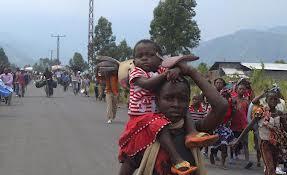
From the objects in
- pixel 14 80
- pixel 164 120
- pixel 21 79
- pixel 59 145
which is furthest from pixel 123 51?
pixel 164 120

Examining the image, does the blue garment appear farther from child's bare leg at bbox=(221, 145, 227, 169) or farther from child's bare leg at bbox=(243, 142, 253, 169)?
child's bare leg at bbox=(221, 145, 227, 169)

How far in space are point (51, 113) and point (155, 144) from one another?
644 inches

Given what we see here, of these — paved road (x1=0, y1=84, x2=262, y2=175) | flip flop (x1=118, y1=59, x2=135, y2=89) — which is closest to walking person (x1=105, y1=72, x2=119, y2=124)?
paved road (x1=0, y1=84, x2=262, y2=175)

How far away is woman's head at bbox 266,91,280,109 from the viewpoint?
7172 mm

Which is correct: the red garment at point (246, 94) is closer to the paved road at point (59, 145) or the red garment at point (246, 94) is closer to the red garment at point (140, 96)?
the paved road at point (59, 145)

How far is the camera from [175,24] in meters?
29.6

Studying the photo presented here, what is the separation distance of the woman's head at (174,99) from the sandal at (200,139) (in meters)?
0.18

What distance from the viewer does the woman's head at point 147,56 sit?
3938mm

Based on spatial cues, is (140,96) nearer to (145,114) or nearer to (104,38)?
(145,114)

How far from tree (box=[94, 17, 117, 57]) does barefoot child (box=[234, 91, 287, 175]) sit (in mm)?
41278

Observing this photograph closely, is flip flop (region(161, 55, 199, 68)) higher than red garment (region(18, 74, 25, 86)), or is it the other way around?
red garment (region(18, 74, 25, 86))

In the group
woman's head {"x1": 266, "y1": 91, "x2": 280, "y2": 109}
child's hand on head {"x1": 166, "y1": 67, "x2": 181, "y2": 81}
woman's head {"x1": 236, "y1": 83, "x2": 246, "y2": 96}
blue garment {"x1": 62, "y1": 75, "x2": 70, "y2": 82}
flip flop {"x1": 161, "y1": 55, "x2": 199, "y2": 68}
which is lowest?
woman's head {"x1": 266, "y1": 91, "x2": 280, "y2": 109}

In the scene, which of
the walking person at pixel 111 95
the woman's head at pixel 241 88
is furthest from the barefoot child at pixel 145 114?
the walking person at pixel 111 95

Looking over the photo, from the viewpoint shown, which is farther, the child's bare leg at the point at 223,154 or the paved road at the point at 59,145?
the child's bare leg at the point at 223,154
